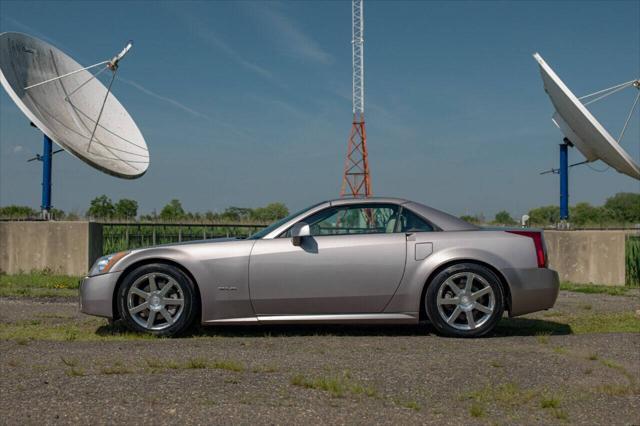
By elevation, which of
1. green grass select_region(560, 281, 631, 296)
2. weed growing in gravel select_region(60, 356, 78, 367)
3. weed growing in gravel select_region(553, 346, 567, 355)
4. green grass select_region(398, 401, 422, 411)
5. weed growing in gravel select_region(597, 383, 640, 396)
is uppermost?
weed growing in gravel select_region(60, 356, 78, 367)

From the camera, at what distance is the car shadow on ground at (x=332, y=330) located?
22.9ft

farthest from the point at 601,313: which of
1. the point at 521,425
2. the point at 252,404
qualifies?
the point at 252,404

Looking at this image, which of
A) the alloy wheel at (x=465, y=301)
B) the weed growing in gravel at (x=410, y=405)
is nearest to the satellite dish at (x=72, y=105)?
the alloy wheel at (x=465, y=301)

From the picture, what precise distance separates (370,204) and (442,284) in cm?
110

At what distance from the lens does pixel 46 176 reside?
16531mm

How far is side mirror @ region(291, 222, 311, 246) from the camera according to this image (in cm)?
657

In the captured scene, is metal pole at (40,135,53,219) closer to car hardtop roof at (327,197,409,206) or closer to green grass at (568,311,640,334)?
car hardtop roof at (327,197,409,206)

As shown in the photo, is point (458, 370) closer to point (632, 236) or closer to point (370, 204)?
point (370, 204)

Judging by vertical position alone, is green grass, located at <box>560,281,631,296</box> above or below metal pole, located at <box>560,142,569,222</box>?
below

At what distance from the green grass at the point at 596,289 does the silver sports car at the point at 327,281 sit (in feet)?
20.4

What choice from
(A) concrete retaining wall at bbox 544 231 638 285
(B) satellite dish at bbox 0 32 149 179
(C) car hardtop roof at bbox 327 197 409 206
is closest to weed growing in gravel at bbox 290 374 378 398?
(C) car hardtop roof at bbox 327 197 409 206

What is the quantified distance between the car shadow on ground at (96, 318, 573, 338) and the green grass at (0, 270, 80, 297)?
3.92 meters

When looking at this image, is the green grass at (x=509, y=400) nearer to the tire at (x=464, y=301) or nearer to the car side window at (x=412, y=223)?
the tire at (x=464, y=301)

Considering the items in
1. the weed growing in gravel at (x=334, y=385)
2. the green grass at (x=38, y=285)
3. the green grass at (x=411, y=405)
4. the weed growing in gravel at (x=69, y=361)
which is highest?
the green grass at (x=38, y=285)
